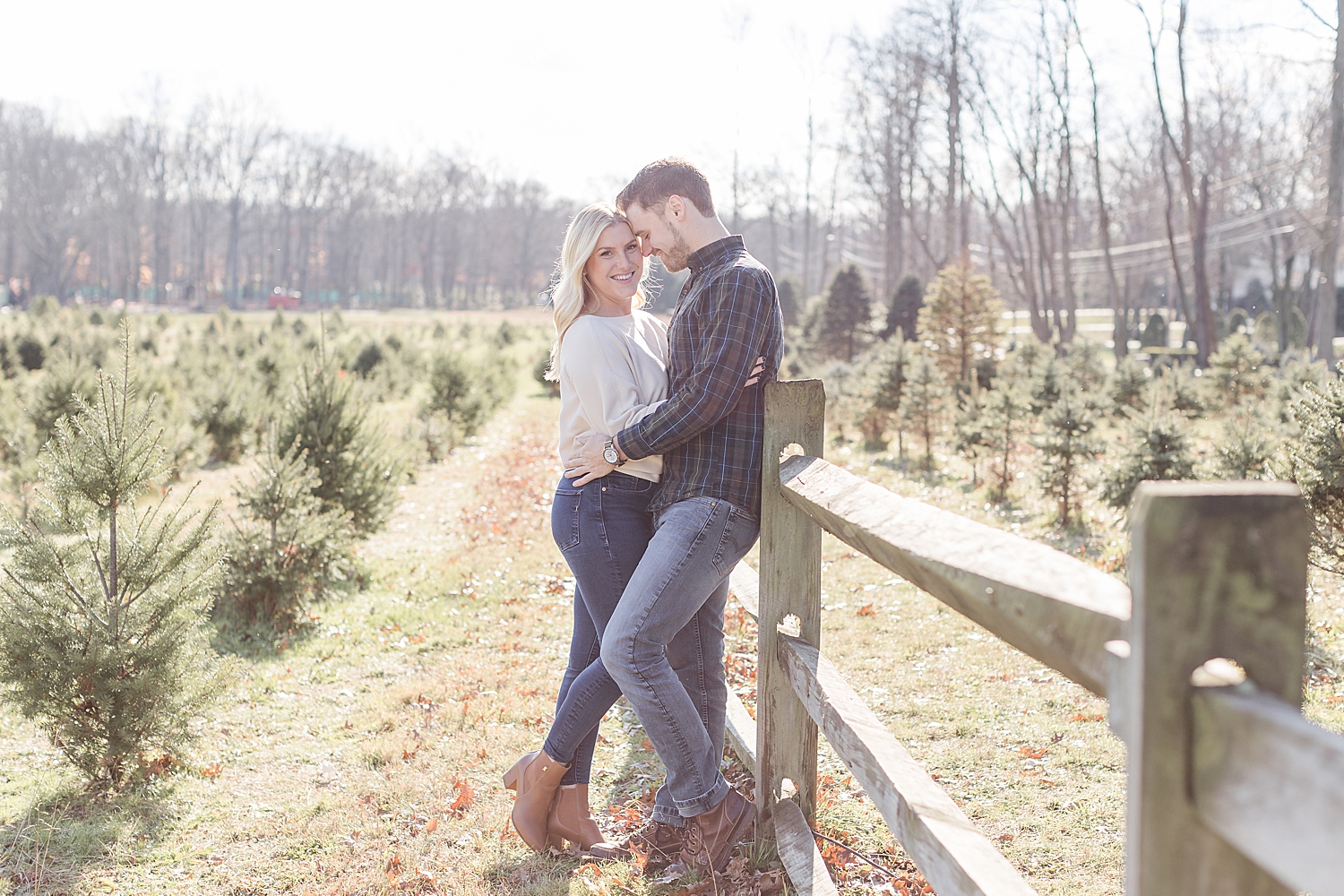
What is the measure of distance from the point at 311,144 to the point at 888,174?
48.9 meters

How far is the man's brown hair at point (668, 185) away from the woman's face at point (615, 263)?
11cm

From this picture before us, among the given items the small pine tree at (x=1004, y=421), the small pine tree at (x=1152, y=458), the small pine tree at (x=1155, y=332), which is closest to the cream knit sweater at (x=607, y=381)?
the small pine tree at (x=1152, y=458)

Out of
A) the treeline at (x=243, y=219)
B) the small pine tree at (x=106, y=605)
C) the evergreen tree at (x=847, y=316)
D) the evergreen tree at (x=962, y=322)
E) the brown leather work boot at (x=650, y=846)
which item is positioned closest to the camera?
the brown leather work boot at (x=650, y=846)

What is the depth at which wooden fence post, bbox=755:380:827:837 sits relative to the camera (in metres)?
2.78

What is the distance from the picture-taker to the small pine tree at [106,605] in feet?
12.2

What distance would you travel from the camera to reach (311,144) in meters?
65.8

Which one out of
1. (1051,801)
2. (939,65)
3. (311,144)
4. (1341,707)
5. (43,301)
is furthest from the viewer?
(311,144)

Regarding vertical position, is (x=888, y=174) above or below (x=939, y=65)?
below

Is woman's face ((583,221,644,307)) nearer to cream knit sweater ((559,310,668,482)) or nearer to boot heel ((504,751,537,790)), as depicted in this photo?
cream knit sweater ((559,310,668,482))

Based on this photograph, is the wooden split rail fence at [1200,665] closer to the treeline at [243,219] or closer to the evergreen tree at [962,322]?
the evergreen tree at [962,322]

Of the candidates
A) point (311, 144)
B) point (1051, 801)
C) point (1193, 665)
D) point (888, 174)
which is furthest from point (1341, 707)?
point (311, 144)

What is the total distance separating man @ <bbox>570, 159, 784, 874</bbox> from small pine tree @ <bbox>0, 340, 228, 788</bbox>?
2.21 meters

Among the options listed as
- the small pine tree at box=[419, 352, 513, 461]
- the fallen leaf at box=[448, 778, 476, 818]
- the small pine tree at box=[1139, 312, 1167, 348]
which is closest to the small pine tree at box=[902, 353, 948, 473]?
Answer: the small pine tree at box=[419, 352, 513, 461]

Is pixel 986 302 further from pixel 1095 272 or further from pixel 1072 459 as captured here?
pixel 1095 272
